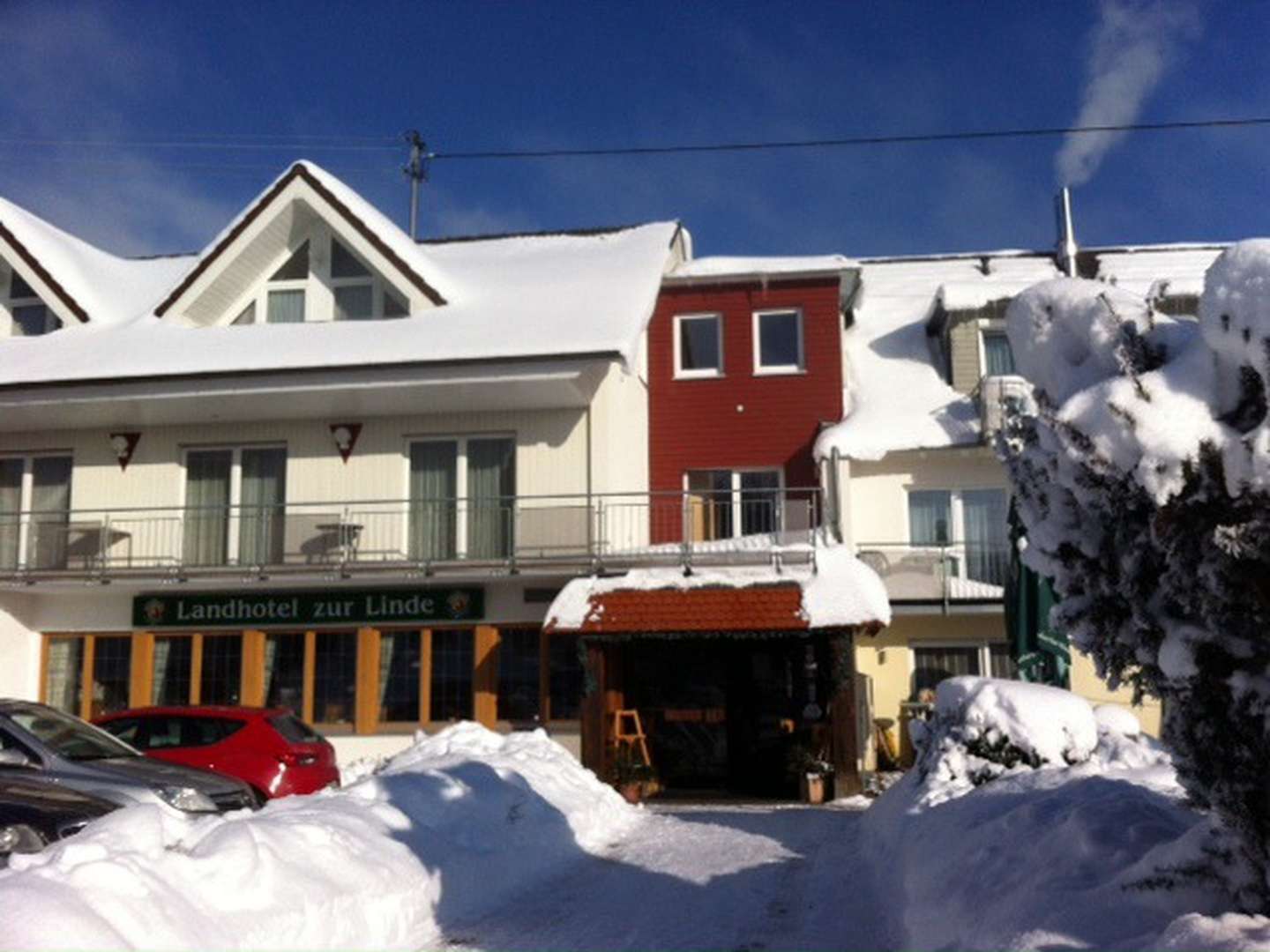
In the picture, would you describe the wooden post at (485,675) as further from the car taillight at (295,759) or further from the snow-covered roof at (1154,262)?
the snow-covered roof at (1154,262)

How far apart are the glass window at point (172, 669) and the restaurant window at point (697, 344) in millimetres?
9610

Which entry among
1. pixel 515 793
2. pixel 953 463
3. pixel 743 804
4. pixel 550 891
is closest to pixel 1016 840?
pixel 550 891

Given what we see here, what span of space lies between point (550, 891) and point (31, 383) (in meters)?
14.3

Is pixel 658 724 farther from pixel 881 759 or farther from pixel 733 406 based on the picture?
pixel 733 406

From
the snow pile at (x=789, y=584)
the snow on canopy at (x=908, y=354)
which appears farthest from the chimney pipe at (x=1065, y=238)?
the snow pile at (x=789, y=584)

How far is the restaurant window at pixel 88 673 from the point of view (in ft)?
70.6

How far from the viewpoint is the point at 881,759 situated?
811 inches

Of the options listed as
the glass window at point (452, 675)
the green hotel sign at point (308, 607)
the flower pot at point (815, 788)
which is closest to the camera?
the flower pot at point (815, 788)

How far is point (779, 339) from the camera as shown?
77.9 ft

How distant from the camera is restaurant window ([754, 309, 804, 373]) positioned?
23.6 m

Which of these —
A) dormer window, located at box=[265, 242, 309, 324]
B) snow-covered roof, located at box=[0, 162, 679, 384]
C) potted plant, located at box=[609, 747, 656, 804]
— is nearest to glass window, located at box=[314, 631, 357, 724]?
snow-covered roof, located at box=[0, 162, 679, 384]

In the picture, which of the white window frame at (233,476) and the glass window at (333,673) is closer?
the glass window at (333,673)

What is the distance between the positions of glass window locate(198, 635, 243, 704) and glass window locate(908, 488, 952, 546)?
37.0 feet

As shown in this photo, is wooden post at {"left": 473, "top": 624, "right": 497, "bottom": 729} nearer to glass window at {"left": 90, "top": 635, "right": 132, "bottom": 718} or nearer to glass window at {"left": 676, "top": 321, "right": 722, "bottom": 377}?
glass window at {"left": 90, "top": 635, "right": 132, "bottom": 718}
